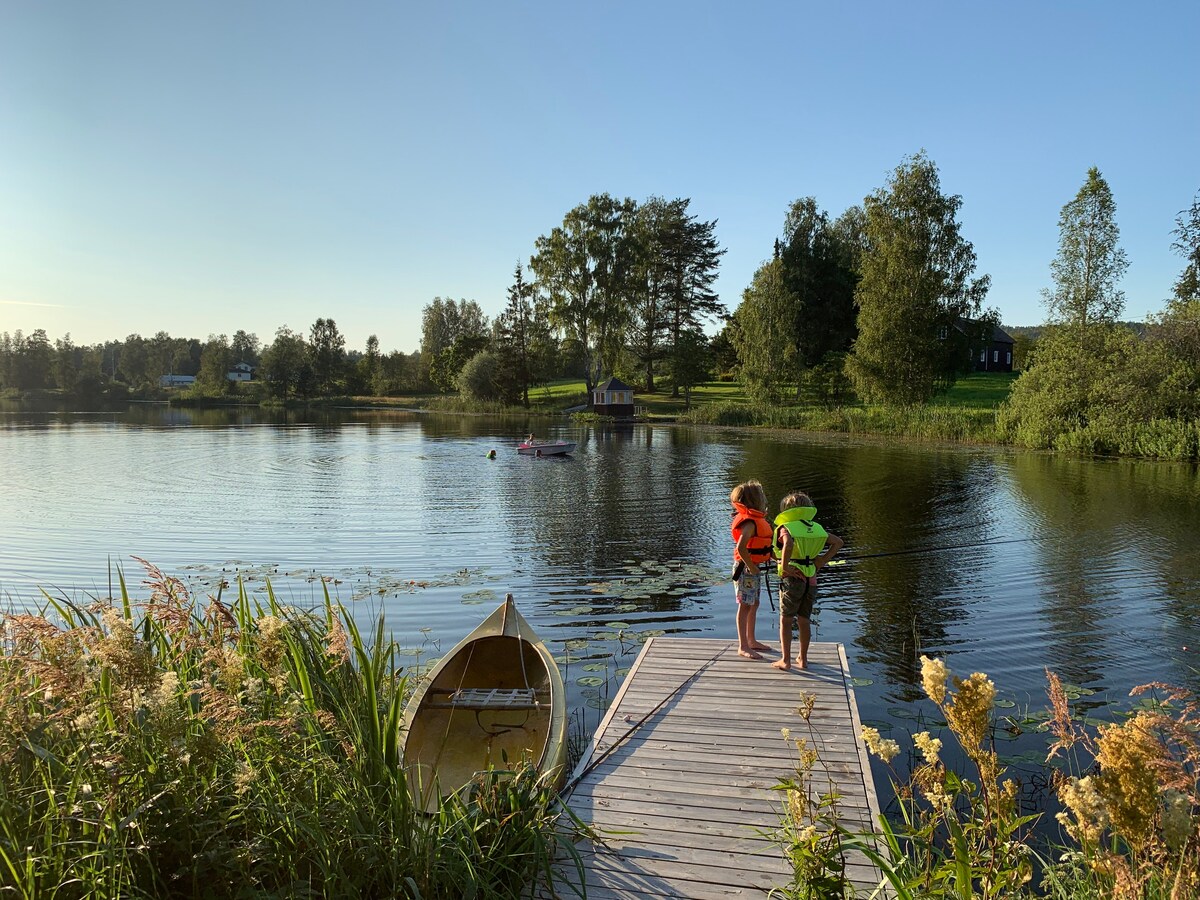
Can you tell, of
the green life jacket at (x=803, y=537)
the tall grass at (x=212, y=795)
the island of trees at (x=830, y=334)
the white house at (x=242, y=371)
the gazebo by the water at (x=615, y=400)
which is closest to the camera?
the tall grass at (x=212, y=795)

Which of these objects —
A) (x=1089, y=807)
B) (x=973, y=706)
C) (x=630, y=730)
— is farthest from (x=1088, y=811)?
(x=630, y=730)

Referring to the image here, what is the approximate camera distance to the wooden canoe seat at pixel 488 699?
598 cm

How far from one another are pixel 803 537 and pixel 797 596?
554mm

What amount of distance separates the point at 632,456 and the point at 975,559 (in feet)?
63.2

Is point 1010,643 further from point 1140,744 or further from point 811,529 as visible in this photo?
point 1140,744

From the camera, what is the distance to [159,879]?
313 centimetres

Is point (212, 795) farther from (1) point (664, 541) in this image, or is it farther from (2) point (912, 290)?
(2) point (912, 290)

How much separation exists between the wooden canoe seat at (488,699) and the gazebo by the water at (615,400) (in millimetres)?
49092

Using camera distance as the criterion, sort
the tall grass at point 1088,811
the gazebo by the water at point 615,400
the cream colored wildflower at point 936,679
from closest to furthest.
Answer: the tall grass at point 1088,811
the cream colored wildflower at point 936,679
the gazebo by the water at point 615,400

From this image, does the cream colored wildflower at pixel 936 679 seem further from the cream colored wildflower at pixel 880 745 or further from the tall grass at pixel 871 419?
the tall grass at pixel 871 419

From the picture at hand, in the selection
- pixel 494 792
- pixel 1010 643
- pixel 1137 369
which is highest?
pixel 1137 369

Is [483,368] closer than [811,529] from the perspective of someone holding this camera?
No

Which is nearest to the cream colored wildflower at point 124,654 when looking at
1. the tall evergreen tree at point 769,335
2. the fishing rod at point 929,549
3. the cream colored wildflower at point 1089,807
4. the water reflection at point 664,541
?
the cream colored wildflower at point 1089,807

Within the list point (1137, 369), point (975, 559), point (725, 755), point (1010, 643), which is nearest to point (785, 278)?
point (1137, 369)
